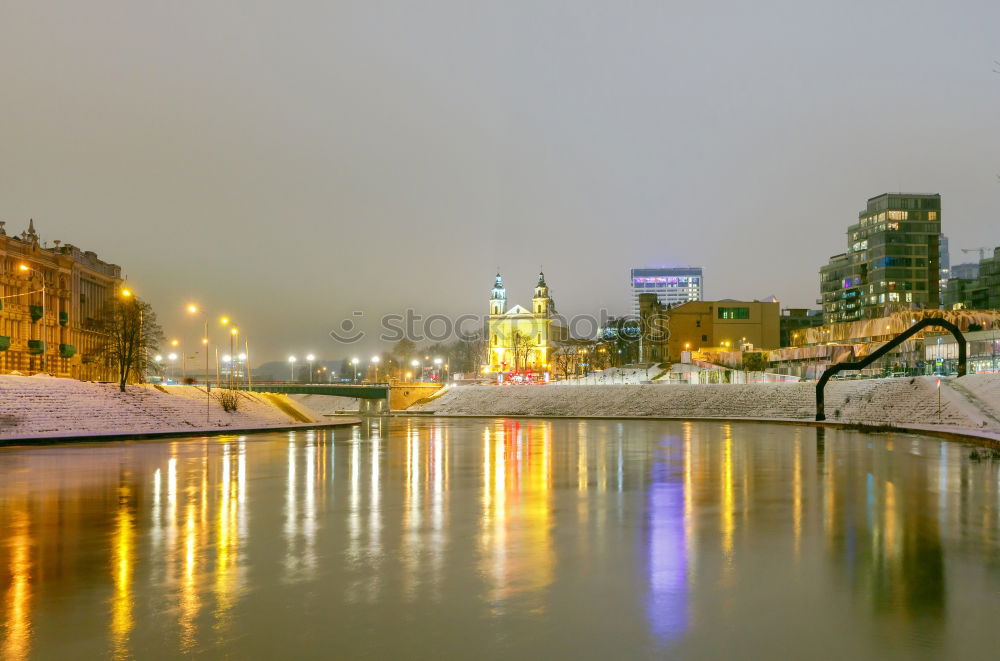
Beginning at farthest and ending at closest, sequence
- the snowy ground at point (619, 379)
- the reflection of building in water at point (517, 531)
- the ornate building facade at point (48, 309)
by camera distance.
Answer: the snowy ground at point (619, 379), the ornate building facade at point (48, 309), the reflection of building in water at point (517, 531)

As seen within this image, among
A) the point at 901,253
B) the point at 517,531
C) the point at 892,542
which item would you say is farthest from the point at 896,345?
the point at 901,253

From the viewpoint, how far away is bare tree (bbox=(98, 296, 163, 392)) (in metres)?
56.9

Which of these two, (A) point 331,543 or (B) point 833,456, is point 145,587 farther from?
(B) point 833,456

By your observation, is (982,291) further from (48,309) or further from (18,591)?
(18,591)

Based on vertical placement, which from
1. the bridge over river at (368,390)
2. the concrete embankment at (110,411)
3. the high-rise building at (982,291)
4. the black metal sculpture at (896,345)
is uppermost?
the high-rise building at (982,291)

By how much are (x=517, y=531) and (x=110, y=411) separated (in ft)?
134

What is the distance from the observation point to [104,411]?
45531 mm

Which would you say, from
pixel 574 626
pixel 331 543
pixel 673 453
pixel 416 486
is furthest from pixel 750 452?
pixel 574 626

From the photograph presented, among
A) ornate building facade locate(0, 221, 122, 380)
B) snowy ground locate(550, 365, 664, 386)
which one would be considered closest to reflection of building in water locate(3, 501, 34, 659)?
ornate building facade locate(0, 221, 122, 380)

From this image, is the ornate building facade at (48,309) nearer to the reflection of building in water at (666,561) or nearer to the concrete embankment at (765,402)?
the concrete embankment at (765,402)

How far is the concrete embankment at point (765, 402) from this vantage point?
148ft

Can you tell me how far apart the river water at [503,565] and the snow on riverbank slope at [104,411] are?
2174 centimetres

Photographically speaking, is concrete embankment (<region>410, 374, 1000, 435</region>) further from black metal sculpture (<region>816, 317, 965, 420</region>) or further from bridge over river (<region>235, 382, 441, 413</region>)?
bridge over river (<region>235, 382, 441, 413</region>)

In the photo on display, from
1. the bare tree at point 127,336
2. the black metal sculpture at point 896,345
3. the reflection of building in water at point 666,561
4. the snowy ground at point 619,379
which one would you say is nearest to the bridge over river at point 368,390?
the bare tree at point 127,336
